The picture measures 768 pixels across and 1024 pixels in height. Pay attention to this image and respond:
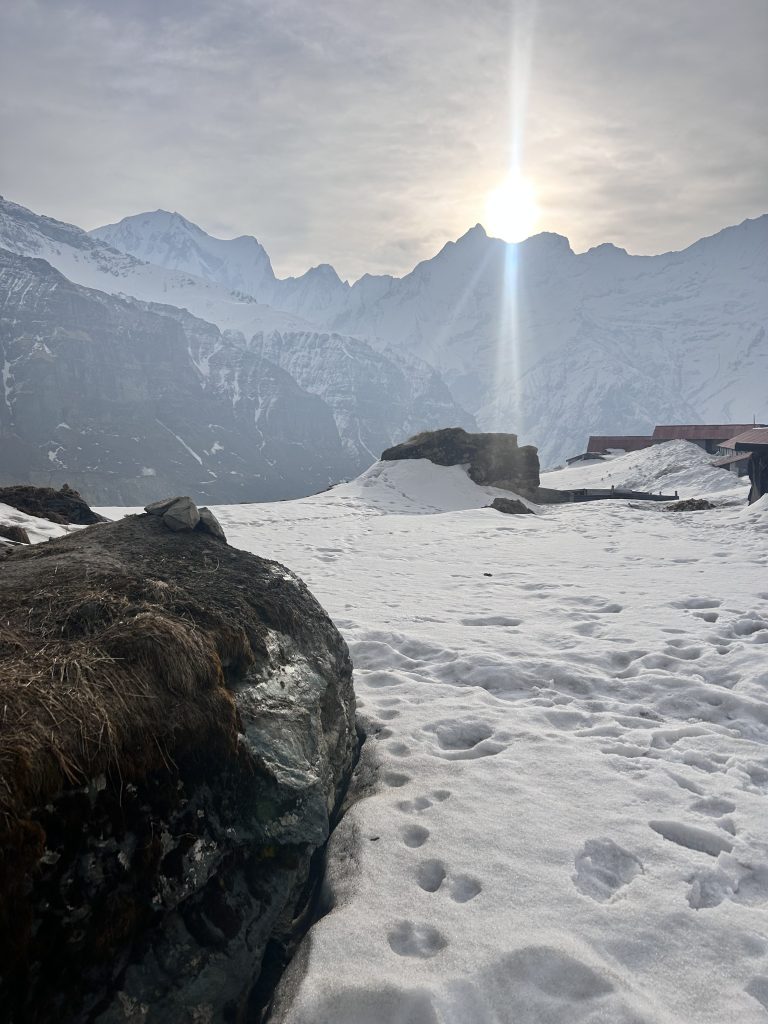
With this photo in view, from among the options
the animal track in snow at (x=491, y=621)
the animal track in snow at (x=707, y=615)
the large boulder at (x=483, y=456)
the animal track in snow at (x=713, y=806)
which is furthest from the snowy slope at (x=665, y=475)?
the animal track in snow at (x=713, y=806)

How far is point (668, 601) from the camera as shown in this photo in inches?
336

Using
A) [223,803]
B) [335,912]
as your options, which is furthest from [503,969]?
[223,803]

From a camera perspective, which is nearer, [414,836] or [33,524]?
[414,836]

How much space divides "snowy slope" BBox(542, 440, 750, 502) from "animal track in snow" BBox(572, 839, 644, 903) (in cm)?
2878

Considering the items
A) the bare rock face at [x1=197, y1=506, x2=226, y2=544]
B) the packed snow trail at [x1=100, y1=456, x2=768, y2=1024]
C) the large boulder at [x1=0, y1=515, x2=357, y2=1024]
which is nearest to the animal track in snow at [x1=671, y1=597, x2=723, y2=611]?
the packed snow trail at [x1=100, y1=456, x2=768, y2=1024]

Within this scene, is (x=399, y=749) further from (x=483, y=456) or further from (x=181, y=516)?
(x=483, y=456)

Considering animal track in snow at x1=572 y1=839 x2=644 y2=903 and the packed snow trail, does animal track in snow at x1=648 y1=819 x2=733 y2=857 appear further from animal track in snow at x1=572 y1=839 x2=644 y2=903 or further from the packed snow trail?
animal track in snow at x1=572 y1=839 x2=644 y2=903

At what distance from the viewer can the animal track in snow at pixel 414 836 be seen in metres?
3.70

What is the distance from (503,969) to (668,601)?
22.2 feet

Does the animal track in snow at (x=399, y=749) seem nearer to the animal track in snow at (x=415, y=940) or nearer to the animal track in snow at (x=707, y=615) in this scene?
the animal track in snow at (x=415, y=940)

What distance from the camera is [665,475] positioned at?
132ft

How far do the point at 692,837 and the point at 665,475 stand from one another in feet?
133

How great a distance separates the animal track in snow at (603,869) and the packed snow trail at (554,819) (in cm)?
1

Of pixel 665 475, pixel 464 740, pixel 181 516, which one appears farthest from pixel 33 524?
pixel 665 475
